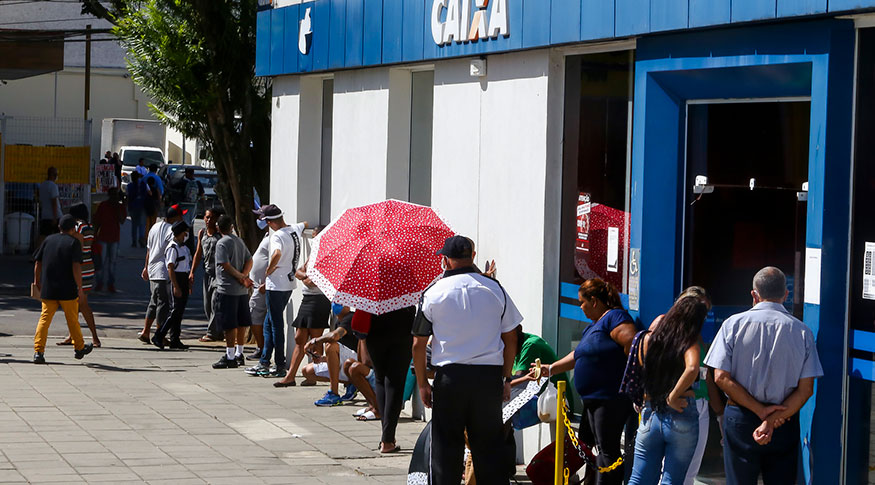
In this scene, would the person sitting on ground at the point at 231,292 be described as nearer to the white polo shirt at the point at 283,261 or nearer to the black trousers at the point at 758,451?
the white polo shirt at the point at 283,261

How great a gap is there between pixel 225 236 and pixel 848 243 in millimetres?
8748

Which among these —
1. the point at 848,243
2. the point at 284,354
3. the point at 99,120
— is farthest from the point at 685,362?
the point at 99,120

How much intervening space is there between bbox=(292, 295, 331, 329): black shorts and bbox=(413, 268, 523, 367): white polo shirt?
4931mm

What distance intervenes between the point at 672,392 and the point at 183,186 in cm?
3063

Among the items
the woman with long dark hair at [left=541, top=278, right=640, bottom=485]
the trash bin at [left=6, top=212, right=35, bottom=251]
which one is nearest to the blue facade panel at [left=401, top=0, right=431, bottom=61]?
the woman with long dark hair at [left=541, top=278, right=640, bottom=485]

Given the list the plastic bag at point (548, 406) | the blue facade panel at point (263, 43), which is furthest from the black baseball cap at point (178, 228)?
the plastic bag at point (548, 406)

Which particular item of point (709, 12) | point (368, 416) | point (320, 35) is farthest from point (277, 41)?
point (709, 12)

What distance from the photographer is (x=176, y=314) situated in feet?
50.6

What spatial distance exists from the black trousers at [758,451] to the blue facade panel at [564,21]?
11.1ft

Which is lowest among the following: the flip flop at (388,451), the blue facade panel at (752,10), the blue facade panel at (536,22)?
the flip flop at (388,451)

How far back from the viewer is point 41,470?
860cm

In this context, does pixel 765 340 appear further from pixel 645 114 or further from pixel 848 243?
pixel 645 114

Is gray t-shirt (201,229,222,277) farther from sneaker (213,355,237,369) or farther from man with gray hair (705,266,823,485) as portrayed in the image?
man with gray hair (705,266,823,485)

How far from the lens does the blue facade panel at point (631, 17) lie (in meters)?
8.14
